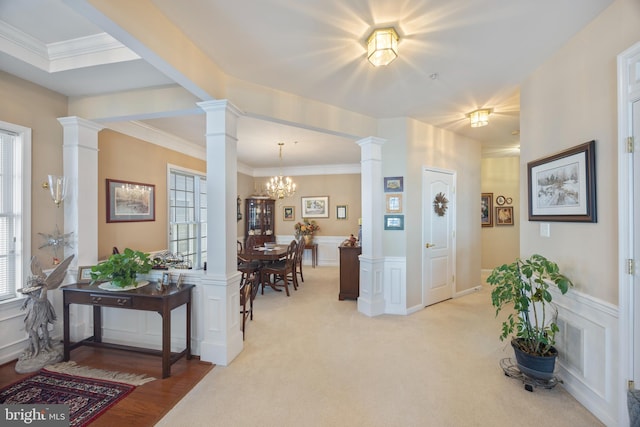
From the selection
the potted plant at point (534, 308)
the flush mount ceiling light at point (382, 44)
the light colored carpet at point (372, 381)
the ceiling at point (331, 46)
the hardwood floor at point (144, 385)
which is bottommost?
the light colored carpet at point (372, 381)

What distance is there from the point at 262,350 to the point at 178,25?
293 cm

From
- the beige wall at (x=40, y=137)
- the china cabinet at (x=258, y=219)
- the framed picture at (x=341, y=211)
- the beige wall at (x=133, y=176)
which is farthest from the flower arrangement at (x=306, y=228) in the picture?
the beige wall at (x=40, y=137)

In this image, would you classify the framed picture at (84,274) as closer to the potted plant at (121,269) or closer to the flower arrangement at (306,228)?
the potted plant at (121,269)

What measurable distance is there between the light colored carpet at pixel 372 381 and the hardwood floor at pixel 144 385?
0.39 ft

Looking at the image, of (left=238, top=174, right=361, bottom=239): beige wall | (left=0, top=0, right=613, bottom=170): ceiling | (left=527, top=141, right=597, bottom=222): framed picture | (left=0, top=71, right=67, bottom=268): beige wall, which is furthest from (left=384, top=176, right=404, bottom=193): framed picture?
(left=0, top=71, right=67, bottom=268): beige wall

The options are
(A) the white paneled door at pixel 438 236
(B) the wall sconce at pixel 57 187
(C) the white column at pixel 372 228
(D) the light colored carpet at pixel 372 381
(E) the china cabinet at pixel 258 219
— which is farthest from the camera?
(E) the china cabinet at pixel 258 219

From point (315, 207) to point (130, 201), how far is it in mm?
4508

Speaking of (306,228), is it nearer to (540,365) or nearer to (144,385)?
(144,385)

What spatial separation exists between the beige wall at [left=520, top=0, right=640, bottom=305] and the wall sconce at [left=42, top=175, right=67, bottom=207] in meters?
4.64

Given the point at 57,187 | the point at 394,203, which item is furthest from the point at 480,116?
the point at 57,187

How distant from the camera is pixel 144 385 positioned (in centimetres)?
220

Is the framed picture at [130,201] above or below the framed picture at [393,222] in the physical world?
above

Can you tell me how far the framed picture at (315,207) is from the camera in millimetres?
7418

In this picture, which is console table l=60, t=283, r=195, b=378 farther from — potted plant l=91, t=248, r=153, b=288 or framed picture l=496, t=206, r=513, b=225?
framed picture l=496, t=206, r=513, b=225
